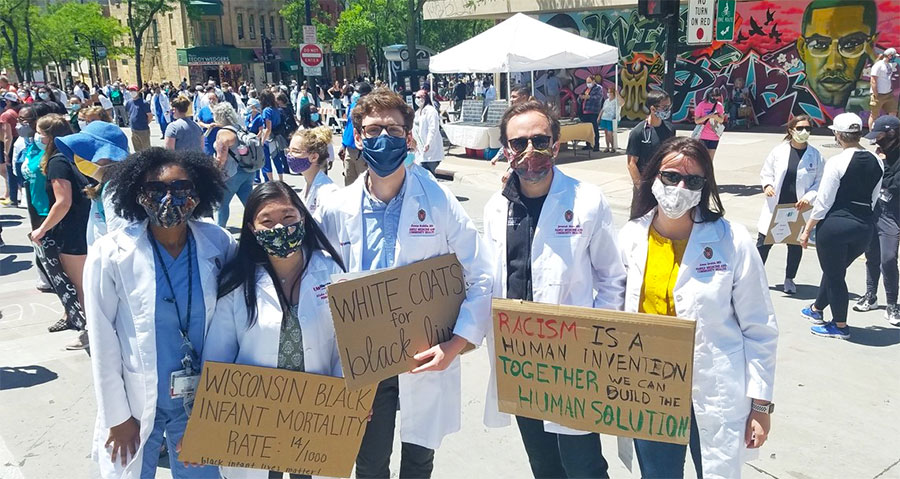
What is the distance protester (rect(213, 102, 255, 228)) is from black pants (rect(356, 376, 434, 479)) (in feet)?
19.7

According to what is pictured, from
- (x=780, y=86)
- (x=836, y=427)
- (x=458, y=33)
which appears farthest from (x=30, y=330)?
(x=458, y=33)

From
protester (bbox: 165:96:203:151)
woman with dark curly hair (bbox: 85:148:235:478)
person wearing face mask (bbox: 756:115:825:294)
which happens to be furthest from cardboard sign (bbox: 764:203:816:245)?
protester (bbox: 165:96:203:151)

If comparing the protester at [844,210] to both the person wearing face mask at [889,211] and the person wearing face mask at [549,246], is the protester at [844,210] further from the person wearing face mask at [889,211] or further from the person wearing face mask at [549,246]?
the person wearing face mask at [549,246]

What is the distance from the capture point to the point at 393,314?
2.85m

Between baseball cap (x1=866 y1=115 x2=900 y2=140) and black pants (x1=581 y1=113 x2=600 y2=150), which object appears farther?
black pants (x1=581 y1=113 x2=600 y2=150)

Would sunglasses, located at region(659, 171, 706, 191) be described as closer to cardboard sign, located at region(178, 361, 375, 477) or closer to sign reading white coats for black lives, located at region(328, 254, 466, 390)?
sign reading white coats for black lives, located at region(328, 254, 466, 390)

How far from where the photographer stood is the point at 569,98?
2422 cm

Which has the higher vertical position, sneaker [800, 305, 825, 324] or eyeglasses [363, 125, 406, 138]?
eyeglasses [363, 125, 406, 138]

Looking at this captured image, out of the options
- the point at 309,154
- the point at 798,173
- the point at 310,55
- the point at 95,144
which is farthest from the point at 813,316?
the point at 310,55

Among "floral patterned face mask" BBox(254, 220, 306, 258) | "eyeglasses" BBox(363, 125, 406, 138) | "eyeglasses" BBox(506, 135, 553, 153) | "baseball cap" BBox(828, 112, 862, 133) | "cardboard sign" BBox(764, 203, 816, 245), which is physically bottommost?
"cardboard sign" BBox(764, 203, 816, 245)

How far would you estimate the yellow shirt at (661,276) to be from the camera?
2809 mm

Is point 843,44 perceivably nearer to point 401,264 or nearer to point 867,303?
point 867,303

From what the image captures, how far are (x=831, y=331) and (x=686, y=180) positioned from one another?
3954 mm

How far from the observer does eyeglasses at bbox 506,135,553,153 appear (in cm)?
297
